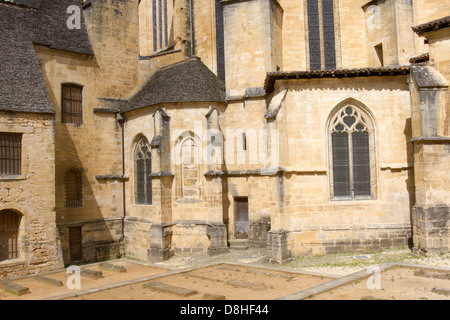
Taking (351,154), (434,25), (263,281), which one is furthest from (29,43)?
(434,25)

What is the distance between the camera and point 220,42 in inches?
830

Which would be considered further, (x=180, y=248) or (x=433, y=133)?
(x=180, y=248)

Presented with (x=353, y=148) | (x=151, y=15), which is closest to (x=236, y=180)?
(x=353, y=148)

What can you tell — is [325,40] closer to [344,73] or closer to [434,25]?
[344,73]

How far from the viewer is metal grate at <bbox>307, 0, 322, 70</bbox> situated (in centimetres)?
2025

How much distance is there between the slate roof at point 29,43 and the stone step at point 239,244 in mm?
8861

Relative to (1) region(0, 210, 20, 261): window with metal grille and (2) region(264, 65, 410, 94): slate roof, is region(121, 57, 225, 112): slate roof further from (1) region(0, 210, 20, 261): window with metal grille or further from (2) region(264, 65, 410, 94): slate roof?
(1) region(0, 210, 20, 261): window with metal grille

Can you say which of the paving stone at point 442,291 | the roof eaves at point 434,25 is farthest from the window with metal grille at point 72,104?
the paving stone at point 442,291

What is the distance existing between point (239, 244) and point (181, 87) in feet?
23.6

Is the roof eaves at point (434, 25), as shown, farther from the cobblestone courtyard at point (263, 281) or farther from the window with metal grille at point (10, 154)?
the window with metal grille at point (10, 154)

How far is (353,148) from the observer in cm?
1590

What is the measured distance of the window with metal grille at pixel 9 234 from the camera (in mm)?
15297
